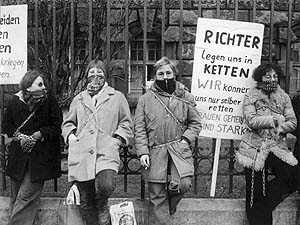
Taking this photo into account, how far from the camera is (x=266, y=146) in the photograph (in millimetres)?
5020

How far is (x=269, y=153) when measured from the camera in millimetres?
5055

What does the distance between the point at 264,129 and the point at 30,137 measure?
2.34 m

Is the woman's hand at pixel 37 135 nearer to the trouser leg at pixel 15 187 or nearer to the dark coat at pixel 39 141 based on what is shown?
the dark coat at pixel 39 141

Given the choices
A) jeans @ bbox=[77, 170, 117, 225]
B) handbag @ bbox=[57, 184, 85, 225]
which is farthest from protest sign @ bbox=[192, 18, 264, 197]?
handbag @ bbox=[57, 184, 85, 225]

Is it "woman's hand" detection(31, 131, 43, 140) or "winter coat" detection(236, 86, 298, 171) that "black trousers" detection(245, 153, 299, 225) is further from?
"woman's hand" detection(31, 131, 43, 140)

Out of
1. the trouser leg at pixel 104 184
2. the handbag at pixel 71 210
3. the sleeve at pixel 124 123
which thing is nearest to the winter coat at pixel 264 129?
the sleeve at pixel 124 123

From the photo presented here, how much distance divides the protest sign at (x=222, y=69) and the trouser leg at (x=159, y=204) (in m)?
0.76

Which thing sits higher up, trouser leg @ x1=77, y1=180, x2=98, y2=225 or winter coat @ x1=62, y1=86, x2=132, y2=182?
winter coat @ x1=62, y1=86, x2=132, y2=182

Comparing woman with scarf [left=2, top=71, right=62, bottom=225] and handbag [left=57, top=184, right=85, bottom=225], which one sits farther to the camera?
woman with scarf [left=2, top=71, right=62, bottom=225]

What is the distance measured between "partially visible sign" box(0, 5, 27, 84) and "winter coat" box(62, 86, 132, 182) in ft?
3.32

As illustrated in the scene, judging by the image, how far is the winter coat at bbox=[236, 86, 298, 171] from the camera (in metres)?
4.99

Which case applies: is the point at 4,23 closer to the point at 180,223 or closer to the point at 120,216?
the point at 120,216

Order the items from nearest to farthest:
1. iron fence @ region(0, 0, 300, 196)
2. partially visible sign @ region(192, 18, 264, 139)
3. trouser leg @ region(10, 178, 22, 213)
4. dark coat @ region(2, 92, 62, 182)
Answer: dark coat @ region(2, 92, 62, 182), trouser leg @ region(10, 178, 22, 213), partially visible sign @ region(192, 18, 264, 139), iron fence @ region(0, 0, 300, 196)

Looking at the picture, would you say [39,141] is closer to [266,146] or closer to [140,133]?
[140,133]
